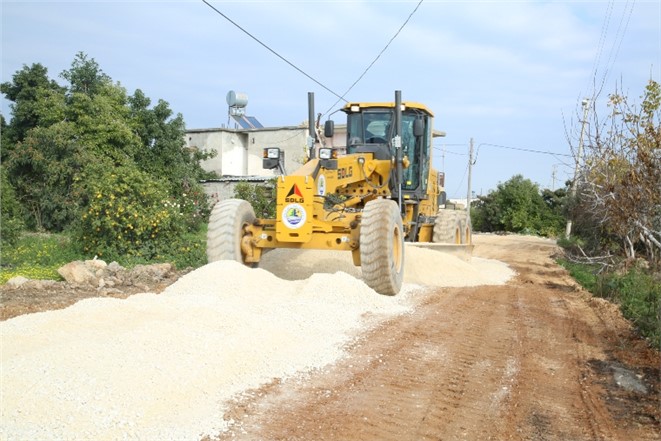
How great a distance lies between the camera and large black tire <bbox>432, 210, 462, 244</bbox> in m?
15.1

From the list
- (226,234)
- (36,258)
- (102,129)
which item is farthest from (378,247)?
(102,129)

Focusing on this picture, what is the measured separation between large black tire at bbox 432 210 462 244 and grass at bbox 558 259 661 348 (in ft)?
9.53

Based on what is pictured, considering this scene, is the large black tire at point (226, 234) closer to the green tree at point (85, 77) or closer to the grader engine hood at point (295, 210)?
the grader engine hood at point (295, 210)

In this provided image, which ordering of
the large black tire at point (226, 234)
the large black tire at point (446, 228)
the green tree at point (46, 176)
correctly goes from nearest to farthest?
1. the large black tire at point (226, 234)
2. the large black tire at point (446, 228)
3. the green tree at point (46, 176)

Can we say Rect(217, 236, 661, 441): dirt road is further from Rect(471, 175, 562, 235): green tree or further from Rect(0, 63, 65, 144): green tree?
Rect(471, 175, 562, 235): green tree

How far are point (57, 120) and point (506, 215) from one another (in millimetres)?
35007

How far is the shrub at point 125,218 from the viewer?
12.9m

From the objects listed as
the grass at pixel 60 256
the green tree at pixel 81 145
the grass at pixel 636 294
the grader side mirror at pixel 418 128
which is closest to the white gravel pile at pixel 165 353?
the grass at pixel 636 294

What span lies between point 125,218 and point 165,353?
7706mm

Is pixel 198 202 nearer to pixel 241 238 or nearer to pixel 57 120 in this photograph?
pixel 57 120

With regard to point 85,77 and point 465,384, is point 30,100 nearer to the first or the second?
point 85,77

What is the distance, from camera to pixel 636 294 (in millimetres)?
10492

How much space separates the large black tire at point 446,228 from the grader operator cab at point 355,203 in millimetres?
1120

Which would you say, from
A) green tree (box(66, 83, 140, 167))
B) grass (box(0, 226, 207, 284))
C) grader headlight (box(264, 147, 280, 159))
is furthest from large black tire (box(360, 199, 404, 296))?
green tree (box(66, 83, 140, 167))
